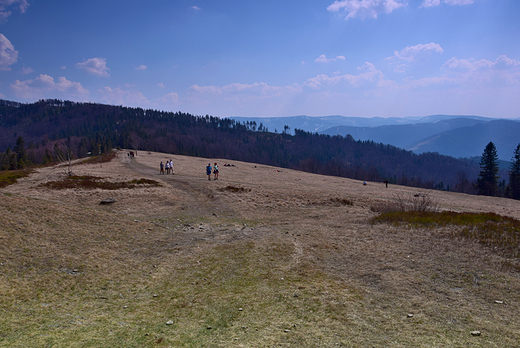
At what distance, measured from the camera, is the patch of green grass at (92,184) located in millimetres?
27717

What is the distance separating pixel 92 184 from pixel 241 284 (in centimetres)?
2545

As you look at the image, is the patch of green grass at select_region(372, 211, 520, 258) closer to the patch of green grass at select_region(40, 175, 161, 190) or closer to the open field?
the open field

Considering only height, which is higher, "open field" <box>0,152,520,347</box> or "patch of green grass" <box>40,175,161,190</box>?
"patch of green grass" <box>40,175,161,190</box>

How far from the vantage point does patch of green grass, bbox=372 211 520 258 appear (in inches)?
541

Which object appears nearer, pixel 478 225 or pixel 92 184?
pixel 478 225

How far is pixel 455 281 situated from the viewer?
10.3 meters

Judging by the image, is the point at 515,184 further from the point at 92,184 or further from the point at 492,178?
the point at 92,184

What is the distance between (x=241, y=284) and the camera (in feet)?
33.5

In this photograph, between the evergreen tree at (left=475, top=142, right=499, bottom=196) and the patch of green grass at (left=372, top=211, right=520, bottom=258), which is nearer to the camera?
the patch of green grass at (left=372, top=211, right=520, bottom=258)

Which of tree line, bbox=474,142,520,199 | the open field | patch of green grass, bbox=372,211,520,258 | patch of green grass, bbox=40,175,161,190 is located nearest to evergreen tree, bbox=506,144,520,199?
tree line, bbox=474,142,520,199

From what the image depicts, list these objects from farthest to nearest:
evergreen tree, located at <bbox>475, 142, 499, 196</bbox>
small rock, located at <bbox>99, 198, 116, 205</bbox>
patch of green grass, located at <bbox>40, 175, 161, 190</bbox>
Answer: evergreen tree, located at <bbox>475, 142, 499, 196</bbox> → patch of green grass, located at <bbox>40, 175, 161, 190</bbox> → small rock, located at <bbox>99, 198, 116, 205</bbox>

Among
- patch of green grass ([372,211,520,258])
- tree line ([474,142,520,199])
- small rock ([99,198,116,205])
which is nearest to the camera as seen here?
patch of green grass ([372,211,520,258])

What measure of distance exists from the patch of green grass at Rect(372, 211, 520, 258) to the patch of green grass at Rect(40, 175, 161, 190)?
24.2 metres

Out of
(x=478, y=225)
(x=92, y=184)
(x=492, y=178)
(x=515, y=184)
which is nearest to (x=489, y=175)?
(x=492, y=178)
